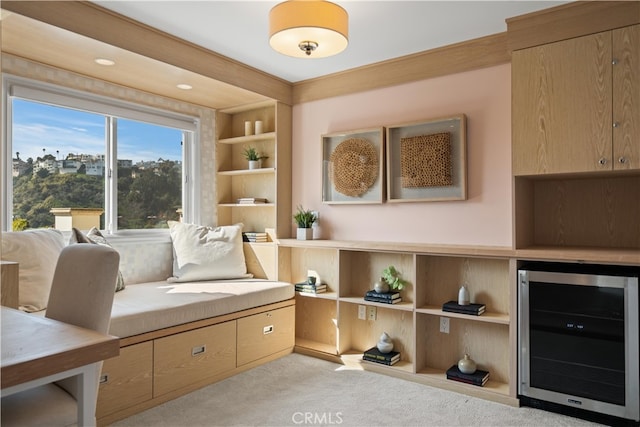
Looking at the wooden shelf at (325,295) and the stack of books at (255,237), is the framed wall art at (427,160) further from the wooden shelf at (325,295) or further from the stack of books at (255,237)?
the stack of books at (255,237)

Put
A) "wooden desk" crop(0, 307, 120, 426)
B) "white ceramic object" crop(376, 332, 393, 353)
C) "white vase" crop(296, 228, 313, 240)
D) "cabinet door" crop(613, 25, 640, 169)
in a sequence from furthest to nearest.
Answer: "white vase" crop(296, 228, 313, 240) → "white ceramic object" crop(376, 332, 393, 353) → "cabinet door" crop(613, 25, 640, 169) → "wooden desk" crop(0, 307, 120, 426)

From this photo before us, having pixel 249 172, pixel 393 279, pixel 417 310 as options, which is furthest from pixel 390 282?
pixel 249 172

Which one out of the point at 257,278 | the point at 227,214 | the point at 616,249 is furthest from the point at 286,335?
the point at 616,249

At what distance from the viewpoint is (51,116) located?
10.3 ft

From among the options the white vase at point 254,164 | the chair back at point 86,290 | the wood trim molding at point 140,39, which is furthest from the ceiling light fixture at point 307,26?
the white vase at point 254,164

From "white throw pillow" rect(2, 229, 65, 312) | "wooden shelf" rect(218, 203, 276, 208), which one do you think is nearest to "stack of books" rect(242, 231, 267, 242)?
"wooden shelf" rect(218, 203, 276, 208)

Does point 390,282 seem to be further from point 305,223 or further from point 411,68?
point 411,68

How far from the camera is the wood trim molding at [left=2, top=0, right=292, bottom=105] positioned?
7.88ft

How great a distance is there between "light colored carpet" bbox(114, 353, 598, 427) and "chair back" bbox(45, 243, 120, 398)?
1.09 meters

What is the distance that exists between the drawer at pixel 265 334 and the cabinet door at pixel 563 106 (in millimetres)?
2146

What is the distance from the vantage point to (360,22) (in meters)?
2.79

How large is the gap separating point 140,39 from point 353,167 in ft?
6.13

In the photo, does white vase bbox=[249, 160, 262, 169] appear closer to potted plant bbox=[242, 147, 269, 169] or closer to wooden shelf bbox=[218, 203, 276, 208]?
potted plant bbox=[242, 147, 269, 169]

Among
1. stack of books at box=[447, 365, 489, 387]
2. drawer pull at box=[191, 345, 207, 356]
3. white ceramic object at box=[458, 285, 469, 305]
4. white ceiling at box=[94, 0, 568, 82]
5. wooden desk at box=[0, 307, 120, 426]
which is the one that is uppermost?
white ceiling at box=[94, 0, 568, 82]
